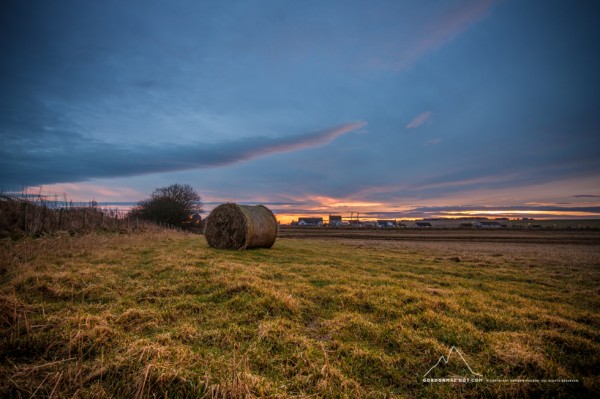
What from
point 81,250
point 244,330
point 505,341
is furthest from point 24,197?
point 505,341

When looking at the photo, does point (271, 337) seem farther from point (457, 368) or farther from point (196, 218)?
point (196, 218)

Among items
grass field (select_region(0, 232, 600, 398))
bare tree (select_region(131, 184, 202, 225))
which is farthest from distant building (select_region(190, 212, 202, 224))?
grass field (select_region(0, 232, 600, 398))

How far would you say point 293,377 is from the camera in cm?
302

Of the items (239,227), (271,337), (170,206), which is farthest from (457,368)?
(170,206)

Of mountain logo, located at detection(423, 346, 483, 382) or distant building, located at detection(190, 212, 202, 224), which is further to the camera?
Answer: distant building, located at detection(190, 212, 202, 224)

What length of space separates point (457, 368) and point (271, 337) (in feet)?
8.38

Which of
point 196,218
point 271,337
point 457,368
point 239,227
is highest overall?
point 196,218

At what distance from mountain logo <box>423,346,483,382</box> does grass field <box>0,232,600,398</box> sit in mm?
45

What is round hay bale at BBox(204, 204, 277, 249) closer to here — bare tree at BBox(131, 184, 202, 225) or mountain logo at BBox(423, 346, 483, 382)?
mountain logo at BBox(423, 346, 483, 382)

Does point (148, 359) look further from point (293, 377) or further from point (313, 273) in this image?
point (313, 273)

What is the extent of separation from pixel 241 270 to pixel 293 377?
18.0 ft

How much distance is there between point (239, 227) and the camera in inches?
605

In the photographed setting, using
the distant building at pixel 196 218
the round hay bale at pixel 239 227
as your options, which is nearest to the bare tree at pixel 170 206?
the distant building at pixel 196 218

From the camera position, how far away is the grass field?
2781 mm
